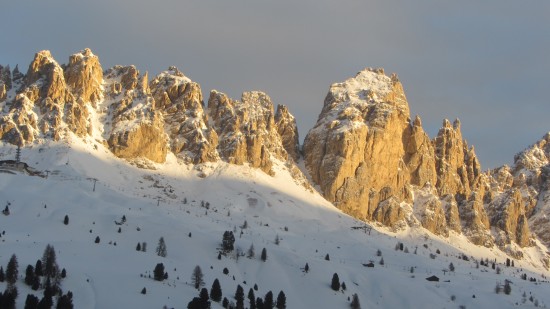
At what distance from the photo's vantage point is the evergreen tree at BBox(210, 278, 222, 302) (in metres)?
118

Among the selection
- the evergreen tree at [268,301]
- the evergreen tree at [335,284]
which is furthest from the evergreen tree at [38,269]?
the evergreen tree at [335,284]

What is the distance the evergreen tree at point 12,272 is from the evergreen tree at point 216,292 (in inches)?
1180

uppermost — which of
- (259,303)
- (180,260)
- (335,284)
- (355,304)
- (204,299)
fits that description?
(180,260)

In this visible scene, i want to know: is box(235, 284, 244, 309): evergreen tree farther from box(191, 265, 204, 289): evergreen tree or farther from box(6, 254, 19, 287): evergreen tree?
box(6, 254, 19, 287): evergreen tree

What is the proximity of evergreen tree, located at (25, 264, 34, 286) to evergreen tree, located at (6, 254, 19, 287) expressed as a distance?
4.78 ft

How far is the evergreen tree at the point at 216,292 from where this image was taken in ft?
386

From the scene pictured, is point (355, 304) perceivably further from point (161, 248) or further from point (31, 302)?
point (31, 302)

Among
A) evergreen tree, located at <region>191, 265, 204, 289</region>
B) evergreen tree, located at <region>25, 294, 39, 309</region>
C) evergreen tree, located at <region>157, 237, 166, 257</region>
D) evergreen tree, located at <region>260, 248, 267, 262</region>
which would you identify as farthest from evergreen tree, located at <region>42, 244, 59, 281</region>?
evergreen tree, located at <region>260, 248, 267, 262</region>

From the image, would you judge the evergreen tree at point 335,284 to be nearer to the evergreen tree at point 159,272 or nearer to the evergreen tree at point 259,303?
the evergreen tree at point 259,303

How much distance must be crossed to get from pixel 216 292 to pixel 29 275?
95.0ft

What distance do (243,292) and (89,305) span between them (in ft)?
97.0

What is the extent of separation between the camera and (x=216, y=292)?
118125 mm

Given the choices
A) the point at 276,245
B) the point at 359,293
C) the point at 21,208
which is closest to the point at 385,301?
the point at 359,293

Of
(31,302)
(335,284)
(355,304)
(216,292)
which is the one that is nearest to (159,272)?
(216,292)
